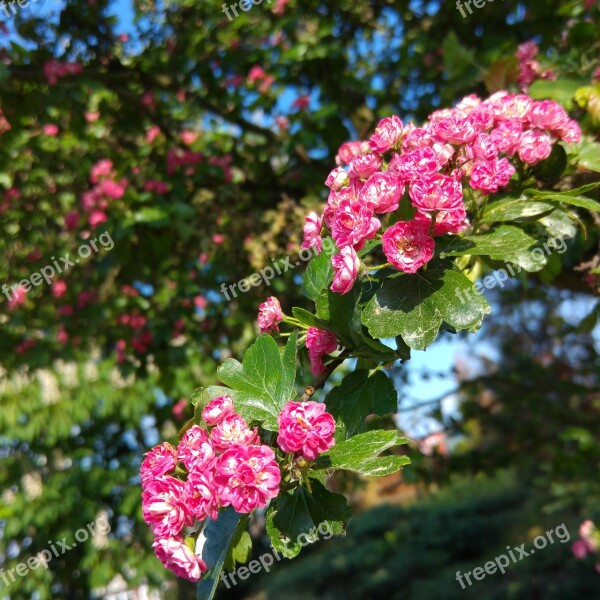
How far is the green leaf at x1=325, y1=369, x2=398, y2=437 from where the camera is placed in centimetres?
115

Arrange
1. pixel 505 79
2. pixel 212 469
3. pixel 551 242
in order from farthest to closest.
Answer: pixel 505 79 → pixel 551 242 → pixel 212 469

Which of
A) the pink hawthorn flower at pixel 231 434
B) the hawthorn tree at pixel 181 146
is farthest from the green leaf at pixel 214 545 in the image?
the hawthorn tree at pixel 181 146

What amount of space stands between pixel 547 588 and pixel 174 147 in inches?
240

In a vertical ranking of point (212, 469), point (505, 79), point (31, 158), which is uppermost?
point (31, 158)

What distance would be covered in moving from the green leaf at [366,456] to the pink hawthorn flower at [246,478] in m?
0.09

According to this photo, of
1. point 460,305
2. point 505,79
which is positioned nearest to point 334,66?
point 505,79

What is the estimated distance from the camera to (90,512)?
5145mm

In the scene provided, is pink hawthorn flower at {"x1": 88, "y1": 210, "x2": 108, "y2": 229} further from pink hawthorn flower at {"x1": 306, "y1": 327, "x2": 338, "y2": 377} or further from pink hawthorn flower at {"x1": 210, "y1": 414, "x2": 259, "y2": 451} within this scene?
pink hawthorn flower at {"x1": 210, "y1": 414, "x2": 259, "y2": 451}

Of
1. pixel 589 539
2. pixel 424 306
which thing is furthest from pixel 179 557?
pixel 589 539

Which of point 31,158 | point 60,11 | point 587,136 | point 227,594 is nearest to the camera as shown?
point 587,136

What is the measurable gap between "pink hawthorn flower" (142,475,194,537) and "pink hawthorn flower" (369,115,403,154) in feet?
2.31

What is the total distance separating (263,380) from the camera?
111 cm

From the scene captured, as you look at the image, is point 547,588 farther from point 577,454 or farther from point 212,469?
A: point 212,469

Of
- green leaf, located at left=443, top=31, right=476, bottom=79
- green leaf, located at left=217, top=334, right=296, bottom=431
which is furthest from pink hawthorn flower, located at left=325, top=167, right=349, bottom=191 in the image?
green leaf, located at left=443, top=31, right=476, bottom=79
